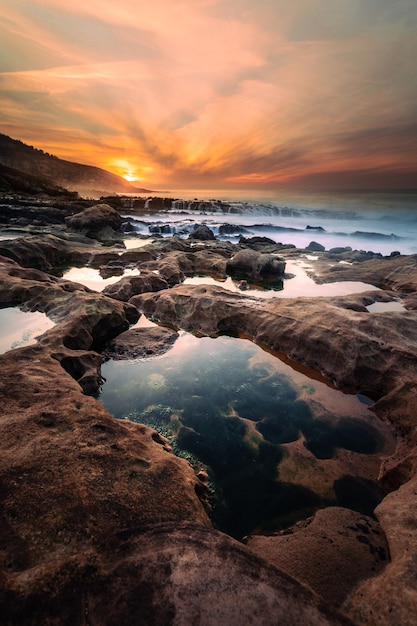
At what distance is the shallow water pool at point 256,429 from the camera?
4.16 meters

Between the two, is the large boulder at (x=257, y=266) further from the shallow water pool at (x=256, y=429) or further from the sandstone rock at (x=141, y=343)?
the shallow water pool at (x=256, y=429)

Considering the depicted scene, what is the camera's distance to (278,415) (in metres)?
5.79

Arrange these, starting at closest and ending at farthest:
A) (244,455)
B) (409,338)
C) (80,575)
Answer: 1. (80,575)
2. (244,455)
3. (409,338)

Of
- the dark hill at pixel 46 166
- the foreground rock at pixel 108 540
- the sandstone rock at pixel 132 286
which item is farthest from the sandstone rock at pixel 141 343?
the dark hill at pixel 46 166

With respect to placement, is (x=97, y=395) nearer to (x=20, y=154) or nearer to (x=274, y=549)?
(x=274, y=549)

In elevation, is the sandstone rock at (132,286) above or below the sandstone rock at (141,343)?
above

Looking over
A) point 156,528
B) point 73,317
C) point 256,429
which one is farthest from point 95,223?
point 156,528

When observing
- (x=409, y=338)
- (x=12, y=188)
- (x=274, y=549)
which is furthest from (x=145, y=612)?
(x=12, y=188)

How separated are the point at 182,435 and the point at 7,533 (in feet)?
10.1

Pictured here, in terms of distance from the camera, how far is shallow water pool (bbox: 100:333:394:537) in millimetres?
4164

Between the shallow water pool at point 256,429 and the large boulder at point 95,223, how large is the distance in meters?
23.1

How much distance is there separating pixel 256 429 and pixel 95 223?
87.9ft

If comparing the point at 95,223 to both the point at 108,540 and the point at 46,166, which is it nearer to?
the point at 108,540

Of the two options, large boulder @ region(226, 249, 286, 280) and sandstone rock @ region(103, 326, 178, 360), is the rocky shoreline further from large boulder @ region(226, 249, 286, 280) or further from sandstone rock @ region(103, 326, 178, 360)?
large boulder @ region(226, 249, 286, 280)
